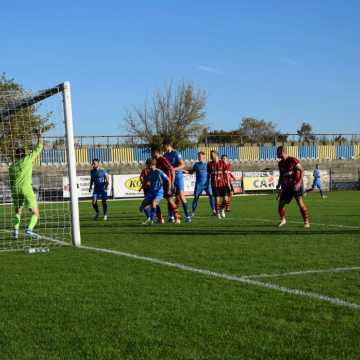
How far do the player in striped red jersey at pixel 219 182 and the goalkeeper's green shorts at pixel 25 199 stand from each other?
6982 mm

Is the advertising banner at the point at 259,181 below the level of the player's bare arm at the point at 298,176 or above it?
below

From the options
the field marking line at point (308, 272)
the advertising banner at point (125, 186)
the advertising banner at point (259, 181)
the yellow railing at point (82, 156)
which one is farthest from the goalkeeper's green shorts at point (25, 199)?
the yellow railing at point (82, 156)

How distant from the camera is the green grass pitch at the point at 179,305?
442cm

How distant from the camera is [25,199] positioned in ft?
38.3

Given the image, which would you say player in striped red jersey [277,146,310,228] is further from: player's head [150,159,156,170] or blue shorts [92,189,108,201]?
blue shorts [92,189,108,201]

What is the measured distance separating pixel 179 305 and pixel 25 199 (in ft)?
22.1

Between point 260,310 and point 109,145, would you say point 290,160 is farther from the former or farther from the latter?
point 109,145

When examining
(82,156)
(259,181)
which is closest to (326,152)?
(259,181)

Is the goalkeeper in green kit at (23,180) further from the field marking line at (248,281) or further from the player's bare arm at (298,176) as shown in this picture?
the player's bare arm at (298,176)

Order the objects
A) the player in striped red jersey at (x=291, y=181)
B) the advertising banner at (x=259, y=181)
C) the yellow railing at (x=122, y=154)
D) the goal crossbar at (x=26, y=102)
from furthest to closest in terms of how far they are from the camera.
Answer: the yellow railing at (x=122, y=154) < the advertising banner at (x=259, y=181) < the player in striped red jersey at (x=291, y=181) < the goal crossbar at (x=26, y=102)

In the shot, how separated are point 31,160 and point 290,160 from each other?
225 inches

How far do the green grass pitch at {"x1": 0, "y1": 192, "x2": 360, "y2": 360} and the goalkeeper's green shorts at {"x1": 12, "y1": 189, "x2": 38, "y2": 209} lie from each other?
1.95m

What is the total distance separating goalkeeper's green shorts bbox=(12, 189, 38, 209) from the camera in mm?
11625

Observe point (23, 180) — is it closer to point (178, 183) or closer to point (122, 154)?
point (178, 183)
